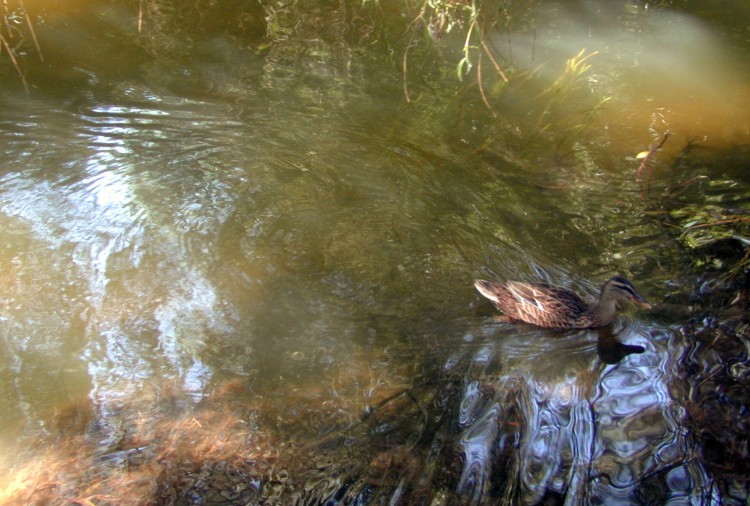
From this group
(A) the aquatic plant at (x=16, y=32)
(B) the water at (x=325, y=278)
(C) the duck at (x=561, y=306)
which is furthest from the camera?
(A) the aquatic plant at (x=16, y=32)

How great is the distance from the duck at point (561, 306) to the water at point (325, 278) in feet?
0.45

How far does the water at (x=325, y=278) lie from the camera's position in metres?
3.29

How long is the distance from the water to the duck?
0.45 ft

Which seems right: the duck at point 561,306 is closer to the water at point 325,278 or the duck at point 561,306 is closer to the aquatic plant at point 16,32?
the water at point 325,278

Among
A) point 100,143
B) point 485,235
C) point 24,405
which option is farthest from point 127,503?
point 100,143

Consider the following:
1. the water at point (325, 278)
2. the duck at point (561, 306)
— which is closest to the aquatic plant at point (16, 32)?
the water at point (325, 278)

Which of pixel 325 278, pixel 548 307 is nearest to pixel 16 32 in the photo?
pixel 325 278

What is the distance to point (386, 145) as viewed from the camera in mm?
6359

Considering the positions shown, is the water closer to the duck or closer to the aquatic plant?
the duck

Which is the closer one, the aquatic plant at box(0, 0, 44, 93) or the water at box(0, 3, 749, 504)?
the water at box(0, 3, 749, 504)

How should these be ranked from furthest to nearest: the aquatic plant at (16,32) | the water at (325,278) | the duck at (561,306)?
1. the aquatic plant at (16,32)
2. the duck at (561,306)
3. the water at (325,278)

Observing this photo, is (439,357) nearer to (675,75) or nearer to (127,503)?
(127,503)

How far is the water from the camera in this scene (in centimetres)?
329

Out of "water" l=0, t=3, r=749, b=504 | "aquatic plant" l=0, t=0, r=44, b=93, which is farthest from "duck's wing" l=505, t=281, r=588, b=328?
"aquatic plant" l=0, t=0, r=44, b=93
